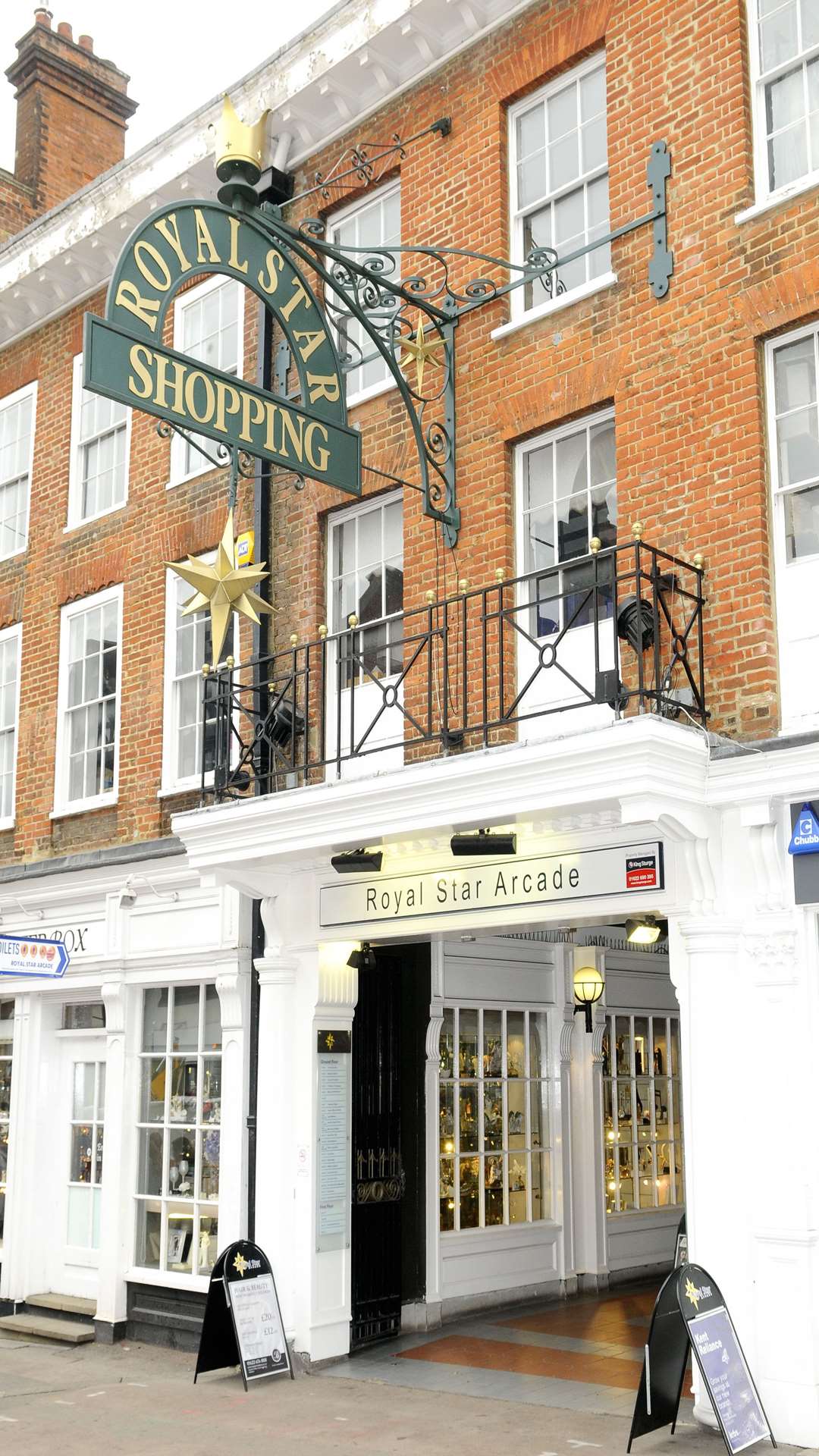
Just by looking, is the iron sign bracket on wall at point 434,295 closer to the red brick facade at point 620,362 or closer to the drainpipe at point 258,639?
the red brick facade at point 620,362

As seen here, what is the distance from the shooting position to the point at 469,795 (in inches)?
332

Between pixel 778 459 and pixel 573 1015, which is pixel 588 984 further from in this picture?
pixel 778 459

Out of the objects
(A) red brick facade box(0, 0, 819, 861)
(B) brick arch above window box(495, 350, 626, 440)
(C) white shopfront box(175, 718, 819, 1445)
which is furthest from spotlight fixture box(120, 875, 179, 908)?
(B) brick arch above window box(495, 350, 626, 440)

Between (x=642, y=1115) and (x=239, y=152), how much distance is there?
9.86 metres

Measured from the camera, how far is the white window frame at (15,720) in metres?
14.3

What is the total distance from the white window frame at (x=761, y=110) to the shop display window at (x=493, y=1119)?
6.92 m

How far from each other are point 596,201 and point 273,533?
12.3 feet

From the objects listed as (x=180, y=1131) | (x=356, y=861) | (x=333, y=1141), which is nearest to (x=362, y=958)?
(x=333, y=1141)

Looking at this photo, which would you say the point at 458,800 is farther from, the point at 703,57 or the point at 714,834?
the point at 703,57

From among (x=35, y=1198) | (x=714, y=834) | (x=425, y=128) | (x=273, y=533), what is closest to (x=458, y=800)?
(x=714, y=834)

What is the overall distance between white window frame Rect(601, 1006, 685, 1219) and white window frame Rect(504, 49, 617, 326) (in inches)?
277

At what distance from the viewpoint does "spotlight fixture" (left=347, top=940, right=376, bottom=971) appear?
10.7m

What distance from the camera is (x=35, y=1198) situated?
42.6 ft

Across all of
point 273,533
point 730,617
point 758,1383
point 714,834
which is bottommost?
point 758,1383
